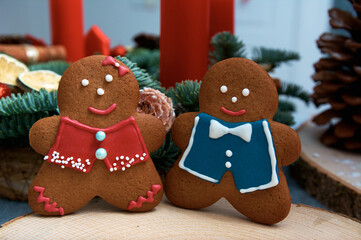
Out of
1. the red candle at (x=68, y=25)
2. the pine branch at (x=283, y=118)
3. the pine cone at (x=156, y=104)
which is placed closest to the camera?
the pine cone at (x=156, y=104)

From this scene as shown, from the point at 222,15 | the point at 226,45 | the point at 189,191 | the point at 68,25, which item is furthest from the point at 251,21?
the point at 189,191

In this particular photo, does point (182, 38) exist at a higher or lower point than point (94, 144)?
higher

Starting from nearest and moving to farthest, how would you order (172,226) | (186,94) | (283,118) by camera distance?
(172,226) → (186,94) → (283,118)

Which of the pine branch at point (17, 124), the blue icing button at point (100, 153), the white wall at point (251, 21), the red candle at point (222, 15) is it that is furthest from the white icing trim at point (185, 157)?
the white wall at point (251, 21)

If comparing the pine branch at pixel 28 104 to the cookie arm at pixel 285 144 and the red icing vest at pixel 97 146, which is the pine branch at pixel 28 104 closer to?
the red icing vest at pixel 97 146

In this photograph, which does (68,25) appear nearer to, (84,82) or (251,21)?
(84,82)

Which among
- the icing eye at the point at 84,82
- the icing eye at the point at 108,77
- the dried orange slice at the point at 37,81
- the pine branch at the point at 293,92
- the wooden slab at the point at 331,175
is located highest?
the icing eye at the point at 108,77
